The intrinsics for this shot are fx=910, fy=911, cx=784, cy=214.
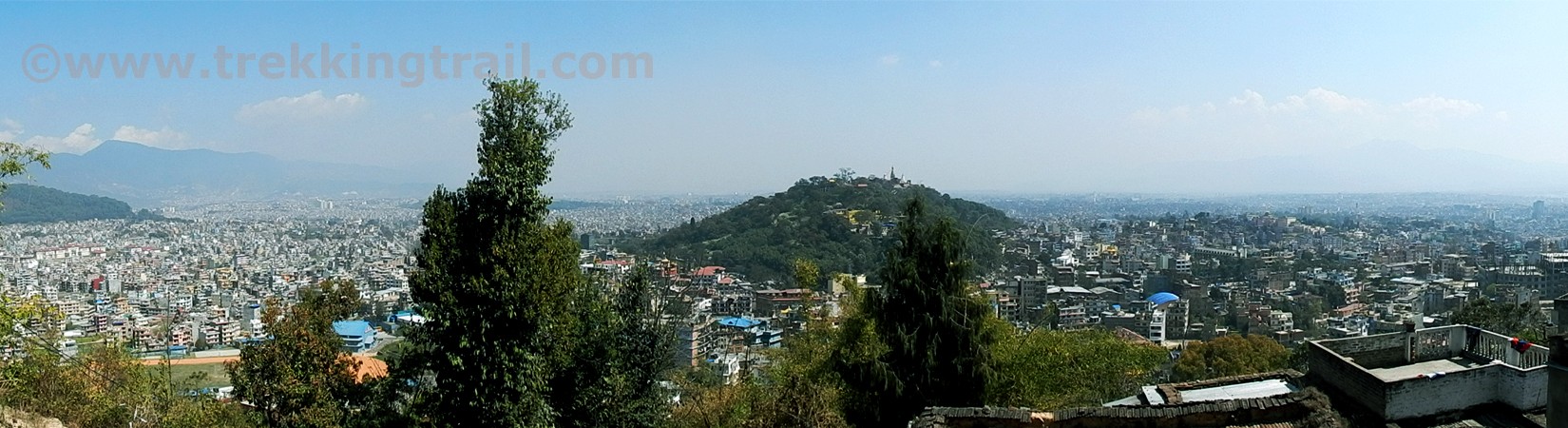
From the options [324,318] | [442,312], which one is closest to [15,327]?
[324,318]

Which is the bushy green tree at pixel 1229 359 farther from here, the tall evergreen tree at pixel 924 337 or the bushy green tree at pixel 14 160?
the bushy green tree at pixel 14 160

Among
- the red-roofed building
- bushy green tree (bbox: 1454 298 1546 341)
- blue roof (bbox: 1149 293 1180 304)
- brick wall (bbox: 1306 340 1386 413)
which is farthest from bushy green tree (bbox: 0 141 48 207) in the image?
blue roof (bbox: 1149 293 1180 304)

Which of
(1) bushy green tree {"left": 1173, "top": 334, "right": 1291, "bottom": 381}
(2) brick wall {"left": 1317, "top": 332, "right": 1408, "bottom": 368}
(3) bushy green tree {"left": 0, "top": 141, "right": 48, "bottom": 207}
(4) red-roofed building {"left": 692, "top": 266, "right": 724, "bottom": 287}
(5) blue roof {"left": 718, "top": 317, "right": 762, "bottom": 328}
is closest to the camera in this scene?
(3) bushy green tree {"left": 0, "top": 141, "right": 48, "bottom": 207}

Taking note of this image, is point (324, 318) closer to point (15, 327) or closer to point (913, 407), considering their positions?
point (15, 327)

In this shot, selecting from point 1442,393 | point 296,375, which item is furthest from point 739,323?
point 1442,393

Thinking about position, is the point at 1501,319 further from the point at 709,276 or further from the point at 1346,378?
the point at 709,276

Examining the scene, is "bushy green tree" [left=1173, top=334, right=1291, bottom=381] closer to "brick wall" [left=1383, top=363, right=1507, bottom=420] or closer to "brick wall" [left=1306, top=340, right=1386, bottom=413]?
"brick wall" [left=1306, top=340, right=1386, bottom=413]
